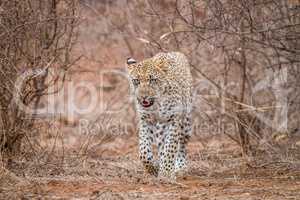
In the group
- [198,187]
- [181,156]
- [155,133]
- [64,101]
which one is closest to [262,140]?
[181,156]

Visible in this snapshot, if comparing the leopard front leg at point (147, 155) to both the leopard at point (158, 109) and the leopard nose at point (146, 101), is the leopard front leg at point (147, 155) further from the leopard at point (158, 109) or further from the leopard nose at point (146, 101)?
the leopard nose at point (146, 101)

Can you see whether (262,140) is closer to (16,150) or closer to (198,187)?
(198,187)

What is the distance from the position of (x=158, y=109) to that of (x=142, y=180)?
96 cm

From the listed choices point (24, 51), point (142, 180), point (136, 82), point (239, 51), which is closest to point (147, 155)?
point (142, 180)

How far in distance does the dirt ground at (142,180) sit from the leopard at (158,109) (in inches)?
9.8

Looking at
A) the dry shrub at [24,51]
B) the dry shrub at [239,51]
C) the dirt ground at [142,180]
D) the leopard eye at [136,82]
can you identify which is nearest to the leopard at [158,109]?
the leopard eye at [136,82]

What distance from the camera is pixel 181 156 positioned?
10.2 metres

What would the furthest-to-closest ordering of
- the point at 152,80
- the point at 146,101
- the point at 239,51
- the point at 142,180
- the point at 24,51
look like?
1. the point at 239,51
2. the point at 24,51
3. the point at 152,80
4. the point at 146,101
5. the point at 142,180

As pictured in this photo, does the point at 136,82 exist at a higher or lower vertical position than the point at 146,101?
higher

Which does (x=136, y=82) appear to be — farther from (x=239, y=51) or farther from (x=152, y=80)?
(x=239, y=51)

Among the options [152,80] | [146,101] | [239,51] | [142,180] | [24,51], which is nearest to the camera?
[142,180]

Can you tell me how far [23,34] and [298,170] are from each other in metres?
3.63

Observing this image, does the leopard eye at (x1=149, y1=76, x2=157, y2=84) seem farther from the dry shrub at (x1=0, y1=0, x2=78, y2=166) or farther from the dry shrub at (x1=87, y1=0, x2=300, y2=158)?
the dry shrub at (x1=0, y1=0, x2=78, y2=166)

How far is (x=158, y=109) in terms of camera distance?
921cm
